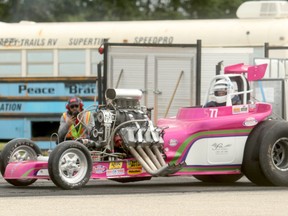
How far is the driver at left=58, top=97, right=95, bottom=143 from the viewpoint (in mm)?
14969

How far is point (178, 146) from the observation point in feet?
47.8

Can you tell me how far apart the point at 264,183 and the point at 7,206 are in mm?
4024

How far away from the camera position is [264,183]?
14758mm

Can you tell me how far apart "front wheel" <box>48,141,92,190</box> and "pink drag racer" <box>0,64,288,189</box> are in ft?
0.59

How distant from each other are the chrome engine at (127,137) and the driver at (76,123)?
173 millimetres

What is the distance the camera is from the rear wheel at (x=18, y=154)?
14.8 m

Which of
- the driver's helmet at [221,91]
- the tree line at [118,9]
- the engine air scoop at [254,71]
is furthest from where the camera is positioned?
the tree line at [118,9]

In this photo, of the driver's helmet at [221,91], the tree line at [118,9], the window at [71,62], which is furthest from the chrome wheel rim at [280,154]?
the tree line at [118,9]

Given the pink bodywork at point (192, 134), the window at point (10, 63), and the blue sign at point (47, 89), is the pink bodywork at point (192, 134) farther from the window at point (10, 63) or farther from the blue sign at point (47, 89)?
the window at point (10, 63)

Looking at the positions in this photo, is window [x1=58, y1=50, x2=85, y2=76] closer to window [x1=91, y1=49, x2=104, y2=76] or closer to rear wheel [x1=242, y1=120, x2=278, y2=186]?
window [x1=91, y1=49, x2=104, y2=76]

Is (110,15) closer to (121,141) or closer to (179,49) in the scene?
(179,49)

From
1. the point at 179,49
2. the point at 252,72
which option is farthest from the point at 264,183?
the point at 179,49

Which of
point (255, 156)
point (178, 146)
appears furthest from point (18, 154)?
point (255, 156)

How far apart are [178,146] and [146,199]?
6.21ft
